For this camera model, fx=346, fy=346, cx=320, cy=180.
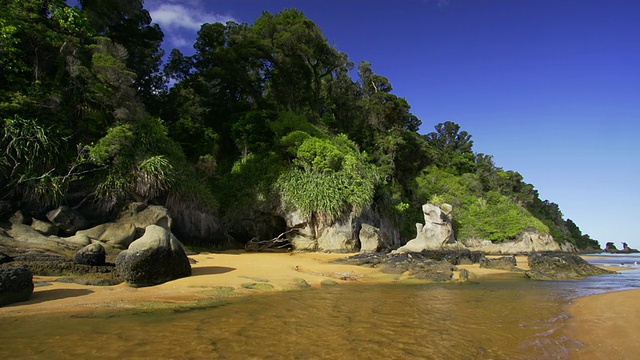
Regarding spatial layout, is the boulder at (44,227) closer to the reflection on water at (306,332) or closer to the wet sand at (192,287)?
the wet sand at (192,287)

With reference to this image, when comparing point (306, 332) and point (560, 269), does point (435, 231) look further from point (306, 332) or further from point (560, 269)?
point (306, 332)

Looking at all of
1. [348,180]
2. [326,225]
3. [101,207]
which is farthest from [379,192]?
[101,207]

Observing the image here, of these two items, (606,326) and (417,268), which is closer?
(606,326)

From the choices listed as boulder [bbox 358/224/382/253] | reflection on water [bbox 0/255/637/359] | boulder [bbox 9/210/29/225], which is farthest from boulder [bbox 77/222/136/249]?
boulder [bbox 358/224/382/253]

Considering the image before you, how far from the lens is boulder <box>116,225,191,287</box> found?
7.27 metres

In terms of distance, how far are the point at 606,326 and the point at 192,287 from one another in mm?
7397

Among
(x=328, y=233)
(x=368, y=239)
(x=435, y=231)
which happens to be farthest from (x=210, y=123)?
(x=435, y=231)

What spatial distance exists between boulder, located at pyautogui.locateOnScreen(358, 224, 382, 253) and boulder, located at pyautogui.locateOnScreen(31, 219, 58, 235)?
14118 mm

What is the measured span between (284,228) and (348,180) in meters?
5.01

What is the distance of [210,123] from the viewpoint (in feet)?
82.6

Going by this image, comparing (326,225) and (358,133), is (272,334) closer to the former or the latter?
(326,225)

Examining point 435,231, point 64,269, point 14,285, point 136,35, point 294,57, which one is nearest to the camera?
point 14,285

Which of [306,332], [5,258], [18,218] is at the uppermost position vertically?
[18,218]

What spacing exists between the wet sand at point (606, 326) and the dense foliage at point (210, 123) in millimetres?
12908
